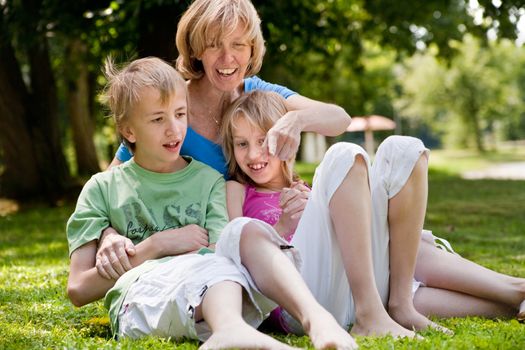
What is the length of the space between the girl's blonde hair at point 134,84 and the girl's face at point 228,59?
0.34 metres

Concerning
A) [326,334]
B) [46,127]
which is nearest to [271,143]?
[326,334]

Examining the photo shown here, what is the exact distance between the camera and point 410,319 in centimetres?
319

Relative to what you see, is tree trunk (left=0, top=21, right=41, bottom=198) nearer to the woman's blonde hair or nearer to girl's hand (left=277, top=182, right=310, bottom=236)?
the woman's blonde hair

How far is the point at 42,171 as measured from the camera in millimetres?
13344

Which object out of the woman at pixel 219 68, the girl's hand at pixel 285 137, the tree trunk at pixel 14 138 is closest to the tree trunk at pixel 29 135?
the tree trunk at pixel 14 138

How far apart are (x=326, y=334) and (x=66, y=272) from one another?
3.50 metres

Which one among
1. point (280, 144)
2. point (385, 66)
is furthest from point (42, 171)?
point (385, 66)

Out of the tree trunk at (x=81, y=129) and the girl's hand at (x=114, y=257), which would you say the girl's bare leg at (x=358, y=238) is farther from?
the tree trunk at (x=81, y=129)

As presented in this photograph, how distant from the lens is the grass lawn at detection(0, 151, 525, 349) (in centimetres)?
295

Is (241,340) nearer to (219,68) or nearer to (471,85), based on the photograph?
(219,68)

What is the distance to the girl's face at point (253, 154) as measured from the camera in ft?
11.8

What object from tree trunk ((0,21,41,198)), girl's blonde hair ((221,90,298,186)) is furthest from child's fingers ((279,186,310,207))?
tree trunk ((0,21,41,198))

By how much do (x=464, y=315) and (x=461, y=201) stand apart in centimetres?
895

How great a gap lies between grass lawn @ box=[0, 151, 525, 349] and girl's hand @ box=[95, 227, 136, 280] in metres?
0.27
